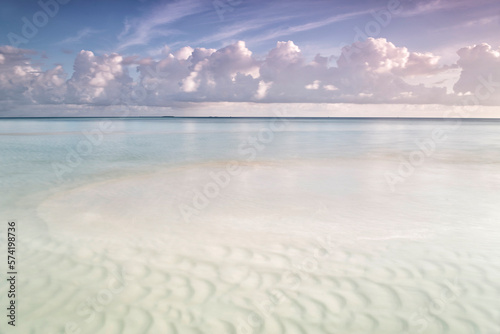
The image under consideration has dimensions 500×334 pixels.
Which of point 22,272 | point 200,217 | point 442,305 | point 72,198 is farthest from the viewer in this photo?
point 72,198

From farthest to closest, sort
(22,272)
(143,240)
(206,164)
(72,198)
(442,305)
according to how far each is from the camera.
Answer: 1. (206,164)
2. (72,198)
3. (143,240)
4. (22,272)
5. (442,305)

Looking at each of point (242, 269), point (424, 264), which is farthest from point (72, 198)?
point (424, 264)

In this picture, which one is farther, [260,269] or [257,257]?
[257,257]

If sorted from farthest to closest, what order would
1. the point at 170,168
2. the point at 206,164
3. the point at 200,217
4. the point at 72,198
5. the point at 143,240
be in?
1. the point at 206,164
2. the point at 170,168
3. the point at 72,198
4. the point at 200,217
5. the point at 143,240

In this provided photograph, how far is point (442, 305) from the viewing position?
4668mm

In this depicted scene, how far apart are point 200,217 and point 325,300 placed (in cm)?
460

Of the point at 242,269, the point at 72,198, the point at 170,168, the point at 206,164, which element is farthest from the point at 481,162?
the point at 72,198

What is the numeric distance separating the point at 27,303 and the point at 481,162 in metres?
22.6

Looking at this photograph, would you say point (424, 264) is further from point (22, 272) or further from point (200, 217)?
point (22, 272)

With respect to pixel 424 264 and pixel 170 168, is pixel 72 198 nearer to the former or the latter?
pixel 170 168

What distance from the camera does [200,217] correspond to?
862 centimetres

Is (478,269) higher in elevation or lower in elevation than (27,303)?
higher

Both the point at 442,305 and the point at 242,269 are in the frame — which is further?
the point at 242,269

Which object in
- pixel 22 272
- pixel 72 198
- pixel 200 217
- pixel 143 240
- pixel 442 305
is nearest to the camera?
pixel 442 305
